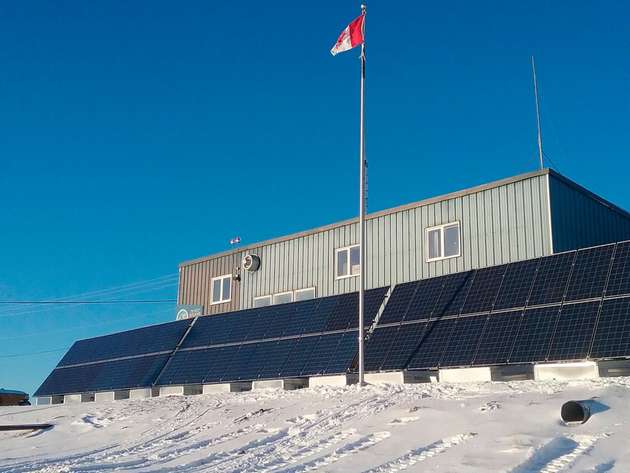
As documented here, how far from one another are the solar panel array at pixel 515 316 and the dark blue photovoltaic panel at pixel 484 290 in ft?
0.09

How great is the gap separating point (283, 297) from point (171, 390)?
699 centimetres

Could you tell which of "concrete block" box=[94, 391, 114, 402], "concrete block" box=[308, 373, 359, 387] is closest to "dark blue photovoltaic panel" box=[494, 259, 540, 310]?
"concrete block" box=[308, 373, 359, 387]

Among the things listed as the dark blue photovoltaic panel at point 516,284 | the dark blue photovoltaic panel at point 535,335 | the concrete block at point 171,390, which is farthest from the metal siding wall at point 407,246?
the concrete block at point 171,390

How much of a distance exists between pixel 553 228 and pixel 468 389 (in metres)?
Result: 7.76

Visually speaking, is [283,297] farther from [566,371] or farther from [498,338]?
[566,371]

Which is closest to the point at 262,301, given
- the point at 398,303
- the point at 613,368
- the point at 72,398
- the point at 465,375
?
the point at 72,398

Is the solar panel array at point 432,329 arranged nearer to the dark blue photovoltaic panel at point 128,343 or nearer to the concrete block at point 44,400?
the dark blue photovoltaic panel at point 128,343

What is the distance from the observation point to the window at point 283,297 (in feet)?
102

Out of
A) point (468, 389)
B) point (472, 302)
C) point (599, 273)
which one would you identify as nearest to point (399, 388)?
point (468, 389)

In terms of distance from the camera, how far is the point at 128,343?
31766mm

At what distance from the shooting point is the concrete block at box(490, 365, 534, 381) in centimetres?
1737

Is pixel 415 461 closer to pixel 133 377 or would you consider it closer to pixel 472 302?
pixel 472 302

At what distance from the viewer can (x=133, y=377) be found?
92.1 ft

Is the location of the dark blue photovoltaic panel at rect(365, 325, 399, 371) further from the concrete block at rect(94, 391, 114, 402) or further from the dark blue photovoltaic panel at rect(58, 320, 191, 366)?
the concrete block at rect(94, 391, 114, 402)
